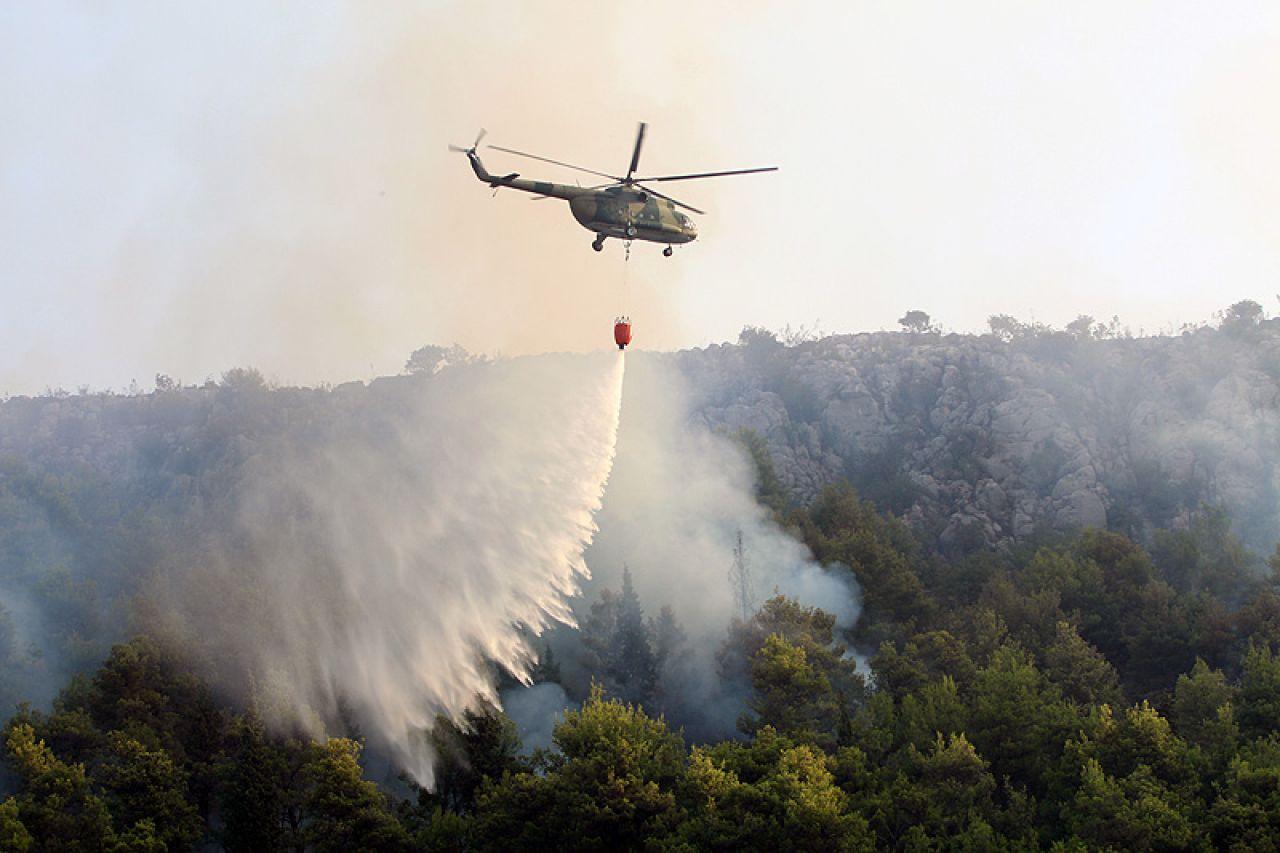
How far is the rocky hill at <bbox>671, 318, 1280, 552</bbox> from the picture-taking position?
424 feet

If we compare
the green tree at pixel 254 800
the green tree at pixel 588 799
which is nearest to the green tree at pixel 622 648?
the green tree at pixel 254 800

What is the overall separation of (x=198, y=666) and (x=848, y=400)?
92943 mm

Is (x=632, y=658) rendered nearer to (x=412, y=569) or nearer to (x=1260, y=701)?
(x=412, y=569)

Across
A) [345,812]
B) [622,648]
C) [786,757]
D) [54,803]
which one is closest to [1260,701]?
[786,757]

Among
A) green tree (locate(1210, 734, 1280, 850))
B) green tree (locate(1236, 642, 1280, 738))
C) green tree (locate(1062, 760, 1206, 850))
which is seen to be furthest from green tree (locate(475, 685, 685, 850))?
green tree (locate(1236, 642, 1280, 738))

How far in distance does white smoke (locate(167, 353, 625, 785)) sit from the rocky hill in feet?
108

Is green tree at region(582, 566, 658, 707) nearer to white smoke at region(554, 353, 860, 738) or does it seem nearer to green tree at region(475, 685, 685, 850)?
white smoke at region(554, 353, 860, 738)

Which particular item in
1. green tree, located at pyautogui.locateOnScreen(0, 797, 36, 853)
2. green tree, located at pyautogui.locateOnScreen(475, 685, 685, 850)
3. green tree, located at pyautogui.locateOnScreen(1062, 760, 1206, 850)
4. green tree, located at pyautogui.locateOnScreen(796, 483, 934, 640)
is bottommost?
green tree, located at pyautogui.locateOnScreen(0, 797, 36, 853)

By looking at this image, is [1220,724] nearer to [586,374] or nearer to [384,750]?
[384,750]

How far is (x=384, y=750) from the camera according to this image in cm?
7819

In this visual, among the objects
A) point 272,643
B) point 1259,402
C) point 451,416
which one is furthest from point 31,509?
point 1259,402

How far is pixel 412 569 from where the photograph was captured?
101 m

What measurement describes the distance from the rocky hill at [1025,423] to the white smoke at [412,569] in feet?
108

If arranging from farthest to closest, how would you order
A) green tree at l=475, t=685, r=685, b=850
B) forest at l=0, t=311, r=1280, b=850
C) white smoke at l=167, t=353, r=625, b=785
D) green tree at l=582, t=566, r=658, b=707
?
green tree at l=582, t=566, r=658, b=707 → white smoke at l=167, t=353, r=625, b=785 → forest at l=0, t=311, r=1280, b=850 → green tree at l=475, t=685, r=685, b=850
